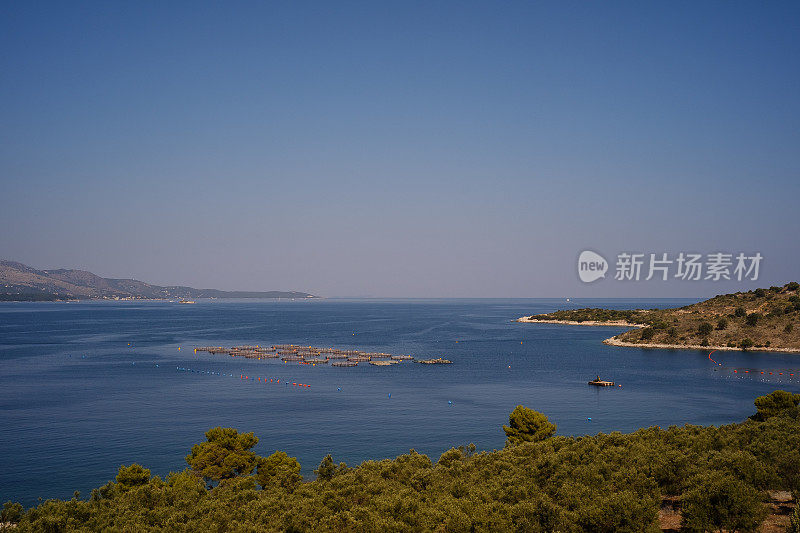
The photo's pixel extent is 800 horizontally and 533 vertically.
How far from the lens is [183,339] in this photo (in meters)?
161

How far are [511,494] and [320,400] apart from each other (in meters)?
58.7

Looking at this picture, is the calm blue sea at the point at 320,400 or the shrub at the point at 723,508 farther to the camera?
the calm blue sea at the point at 320,400

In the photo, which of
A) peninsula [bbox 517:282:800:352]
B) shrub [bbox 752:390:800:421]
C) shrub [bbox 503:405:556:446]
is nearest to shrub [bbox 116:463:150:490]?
shrub [bbox 503:405:556:446]

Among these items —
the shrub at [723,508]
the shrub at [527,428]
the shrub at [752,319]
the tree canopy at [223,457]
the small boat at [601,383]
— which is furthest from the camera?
the shrub at [752,319]

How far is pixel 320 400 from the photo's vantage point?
260ft

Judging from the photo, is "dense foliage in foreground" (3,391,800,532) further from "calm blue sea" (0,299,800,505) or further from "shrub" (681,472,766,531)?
"calm blue sea" (0,299,800,505)

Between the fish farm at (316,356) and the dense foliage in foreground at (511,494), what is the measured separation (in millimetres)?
79689

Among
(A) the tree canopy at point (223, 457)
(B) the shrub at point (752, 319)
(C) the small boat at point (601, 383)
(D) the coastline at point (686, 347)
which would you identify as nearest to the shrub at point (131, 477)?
(A) the tree canopy at point (223, 457)

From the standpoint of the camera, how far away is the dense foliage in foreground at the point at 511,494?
787 inches

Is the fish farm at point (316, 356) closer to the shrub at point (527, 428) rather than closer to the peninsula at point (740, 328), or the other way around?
the shrub at point (527, 428)

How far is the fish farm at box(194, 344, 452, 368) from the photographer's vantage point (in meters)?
116

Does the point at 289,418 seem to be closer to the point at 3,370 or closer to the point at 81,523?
the point at 81,523

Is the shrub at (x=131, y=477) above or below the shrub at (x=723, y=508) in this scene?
below

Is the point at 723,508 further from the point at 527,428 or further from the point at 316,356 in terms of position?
the point at 316,356
